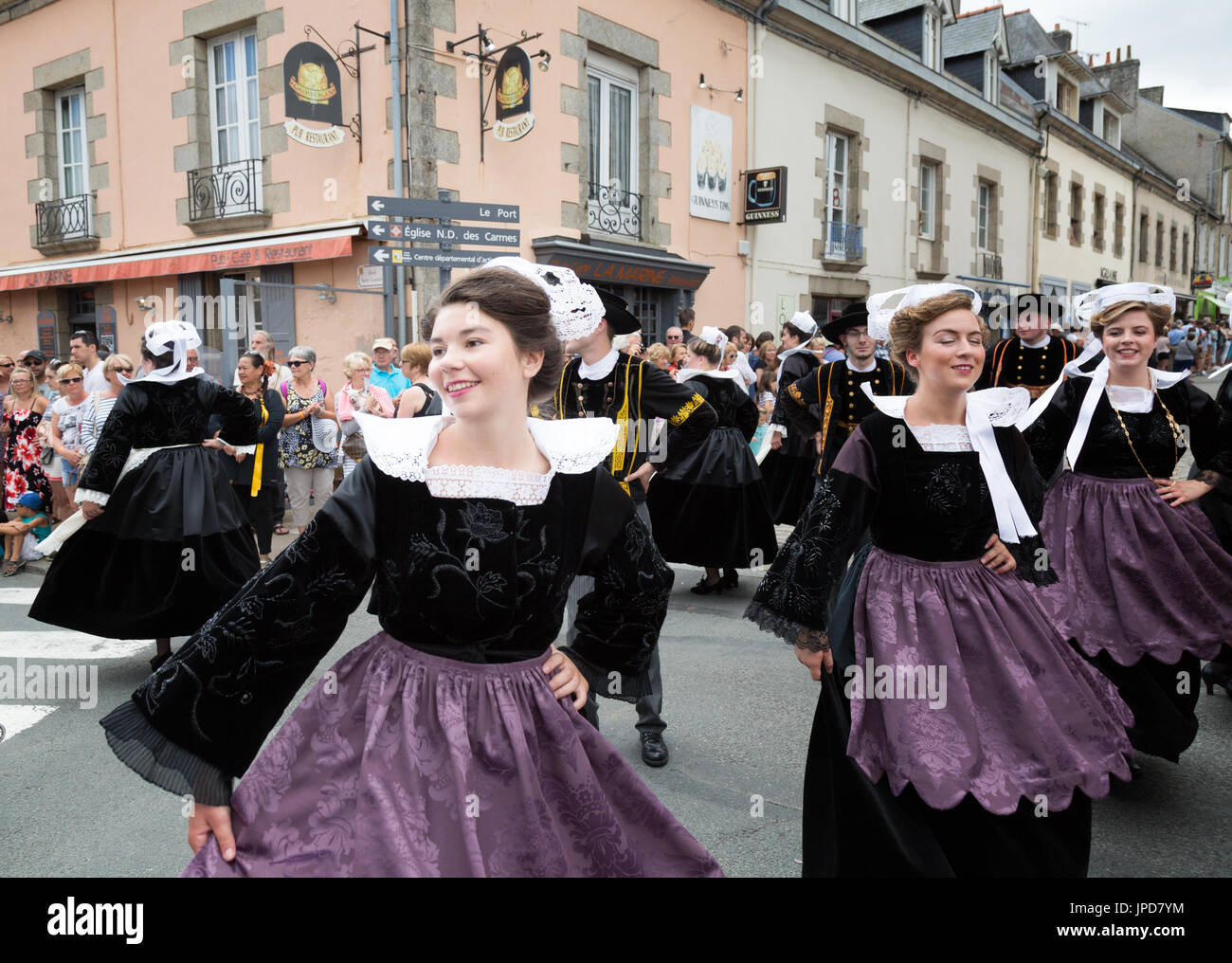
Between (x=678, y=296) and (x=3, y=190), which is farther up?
(x=3, y=190)

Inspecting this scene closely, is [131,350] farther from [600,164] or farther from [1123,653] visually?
[1123,653]

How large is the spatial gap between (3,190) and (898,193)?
53.5 feet

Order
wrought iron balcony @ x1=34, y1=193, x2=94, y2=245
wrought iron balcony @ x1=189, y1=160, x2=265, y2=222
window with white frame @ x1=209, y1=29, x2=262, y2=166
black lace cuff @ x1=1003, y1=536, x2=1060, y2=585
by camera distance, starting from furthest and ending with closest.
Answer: wrought iron balcony @ x1=34, y1=193, x2=94, y2=245
window with white frame @ x1=209, y1=29, x2=262, y2=166
wrought iron balcony @ x1=189, y1=160, x2=265, y2=222
black lace cuff @ x1=1003, y1=536, x2=1060, y2=585

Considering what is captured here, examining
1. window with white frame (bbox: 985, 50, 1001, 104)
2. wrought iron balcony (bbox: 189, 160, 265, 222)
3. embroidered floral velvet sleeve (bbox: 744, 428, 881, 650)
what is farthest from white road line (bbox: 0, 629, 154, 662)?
window with white frame (bbox: 985, 50, 1001, 104)

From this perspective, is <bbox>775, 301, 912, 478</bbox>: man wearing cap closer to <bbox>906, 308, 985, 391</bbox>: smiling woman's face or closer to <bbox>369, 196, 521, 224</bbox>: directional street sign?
<bbox>906, 308, 985, 391</bbox>: smiling woman's face

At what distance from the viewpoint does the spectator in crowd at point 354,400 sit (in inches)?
345

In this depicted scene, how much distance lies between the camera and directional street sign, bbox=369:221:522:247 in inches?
366

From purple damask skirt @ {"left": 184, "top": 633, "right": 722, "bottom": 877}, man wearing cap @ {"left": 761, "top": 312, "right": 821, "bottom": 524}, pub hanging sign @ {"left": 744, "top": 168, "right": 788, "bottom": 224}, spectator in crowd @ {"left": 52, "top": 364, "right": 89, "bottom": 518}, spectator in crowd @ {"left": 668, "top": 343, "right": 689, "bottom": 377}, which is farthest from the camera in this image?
pub hanging sign @ {"left": 744, "top": 168, "right": 788, "bottom": 224}

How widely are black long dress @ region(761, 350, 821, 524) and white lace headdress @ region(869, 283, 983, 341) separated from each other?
200 inches

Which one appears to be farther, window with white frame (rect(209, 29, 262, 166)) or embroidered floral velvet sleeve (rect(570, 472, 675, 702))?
window with white frame (rect(209, 29, 262, 166))

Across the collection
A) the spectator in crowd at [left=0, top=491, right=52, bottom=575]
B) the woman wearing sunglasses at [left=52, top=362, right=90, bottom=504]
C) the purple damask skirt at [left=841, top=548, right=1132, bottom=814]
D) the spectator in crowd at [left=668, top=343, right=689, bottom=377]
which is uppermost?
the spectator in crowd at [left=668, top=343, right=689, bottom=377]

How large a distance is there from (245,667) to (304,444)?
23.1 ft
